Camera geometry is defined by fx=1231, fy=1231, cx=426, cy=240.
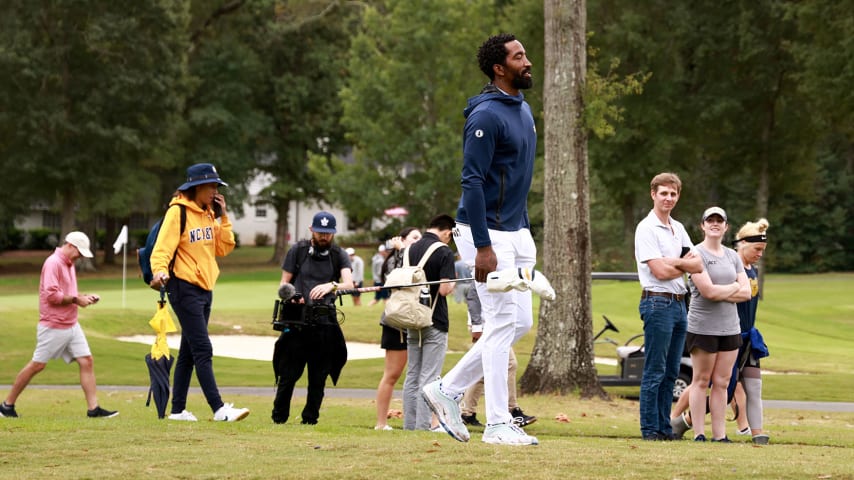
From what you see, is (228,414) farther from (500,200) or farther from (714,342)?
(714,342)

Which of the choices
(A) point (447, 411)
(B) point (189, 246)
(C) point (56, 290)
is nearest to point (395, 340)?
(B) point (189, 246)

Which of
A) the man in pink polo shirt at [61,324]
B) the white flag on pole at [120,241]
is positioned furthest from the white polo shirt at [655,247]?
the white flag on pole at [120,241]

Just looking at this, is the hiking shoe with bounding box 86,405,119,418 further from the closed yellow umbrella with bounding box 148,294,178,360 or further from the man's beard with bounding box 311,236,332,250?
the man's beard with bounding box 311,236,332,250

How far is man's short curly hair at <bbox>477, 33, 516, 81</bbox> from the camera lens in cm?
765

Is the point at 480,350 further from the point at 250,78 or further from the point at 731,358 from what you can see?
the point at 250,78

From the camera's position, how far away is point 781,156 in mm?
42875

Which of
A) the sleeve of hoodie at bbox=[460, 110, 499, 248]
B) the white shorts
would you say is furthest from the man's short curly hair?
the white shorts

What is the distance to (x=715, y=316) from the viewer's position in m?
9.73

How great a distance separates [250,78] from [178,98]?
7.05 meters

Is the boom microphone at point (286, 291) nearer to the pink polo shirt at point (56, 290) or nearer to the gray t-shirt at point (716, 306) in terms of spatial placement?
the gray t-shirt at point (716, 306)

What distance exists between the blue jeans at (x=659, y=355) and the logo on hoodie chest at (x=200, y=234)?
12.0 ft

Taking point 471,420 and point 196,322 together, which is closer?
point 196,322

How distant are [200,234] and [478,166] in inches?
144

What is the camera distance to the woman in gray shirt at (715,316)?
9.62 m
